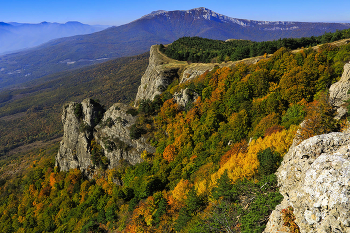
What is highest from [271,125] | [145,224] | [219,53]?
[219,53]

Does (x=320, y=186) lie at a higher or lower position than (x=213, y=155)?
higher

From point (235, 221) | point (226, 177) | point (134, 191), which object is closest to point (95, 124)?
point (134, 191)

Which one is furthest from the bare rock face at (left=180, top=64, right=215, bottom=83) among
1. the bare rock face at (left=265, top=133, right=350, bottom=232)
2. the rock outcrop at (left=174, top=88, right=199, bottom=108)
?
the bare rock face at (left=265, top=133, right=350, bottom=232)

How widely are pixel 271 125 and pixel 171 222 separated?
23988 mm

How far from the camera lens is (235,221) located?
18828 mm

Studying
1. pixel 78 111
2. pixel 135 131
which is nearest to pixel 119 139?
pixel 135 131

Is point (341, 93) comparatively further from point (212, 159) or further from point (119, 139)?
point (119, 139)

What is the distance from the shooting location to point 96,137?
58250 millimetres

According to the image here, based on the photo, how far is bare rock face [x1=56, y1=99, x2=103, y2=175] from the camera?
59.2 m

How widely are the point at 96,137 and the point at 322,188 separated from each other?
191 ft

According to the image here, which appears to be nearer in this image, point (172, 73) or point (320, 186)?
point (320, 186)

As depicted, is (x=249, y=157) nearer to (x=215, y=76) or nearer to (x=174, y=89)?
(x=215, y=76)

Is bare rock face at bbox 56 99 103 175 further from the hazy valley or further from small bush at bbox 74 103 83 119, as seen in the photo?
the hazy valley

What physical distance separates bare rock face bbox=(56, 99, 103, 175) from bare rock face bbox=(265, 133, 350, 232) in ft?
187
